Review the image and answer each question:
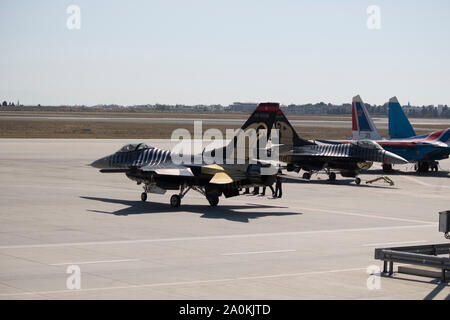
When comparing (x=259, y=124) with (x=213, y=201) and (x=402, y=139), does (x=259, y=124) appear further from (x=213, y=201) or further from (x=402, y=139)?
(x=402, y=139)

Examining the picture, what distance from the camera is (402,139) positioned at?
62.8m

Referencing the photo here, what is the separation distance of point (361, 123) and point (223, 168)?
32778 millimetres

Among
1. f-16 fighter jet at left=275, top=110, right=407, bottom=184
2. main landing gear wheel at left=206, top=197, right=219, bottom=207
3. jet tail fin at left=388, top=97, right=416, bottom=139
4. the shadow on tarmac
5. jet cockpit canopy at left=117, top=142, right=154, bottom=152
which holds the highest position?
jet tail fin at left=388, top=97, right=416, bottom=139

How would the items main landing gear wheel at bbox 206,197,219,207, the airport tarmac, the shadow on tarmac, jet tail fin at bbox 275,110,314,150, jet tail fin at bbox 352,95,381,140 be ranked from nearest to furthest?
1. the airport tarmac
2. the shadow on tarmac
3. main landing gear wheel at bbox 206,197,219,207
4. jet tail fin at bbox 275,110,314,150
5. jet tail fin at bbox 352,95,381,140

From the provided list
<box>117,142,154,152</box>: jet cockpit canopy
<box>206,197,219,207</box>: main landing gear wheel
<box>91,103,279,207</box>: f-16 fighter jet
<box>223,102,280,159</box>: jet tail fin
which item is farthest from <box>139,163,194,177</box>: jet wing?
<box>223,102,280,159</box>: jet tail fin

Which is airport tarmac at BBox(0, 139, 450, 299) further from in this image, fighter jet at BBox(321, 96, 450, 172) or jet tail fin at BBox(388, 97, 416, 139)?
jet tail fin at BBox(388, 97, 416, 139)

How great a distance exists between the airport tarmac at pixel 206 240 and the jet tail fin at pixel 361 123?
15772 mm

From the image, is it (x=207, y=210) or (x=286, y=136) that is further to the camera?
(x=286, y=136)

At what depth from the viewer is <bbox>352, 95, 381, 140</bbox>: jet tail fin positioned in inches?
2388

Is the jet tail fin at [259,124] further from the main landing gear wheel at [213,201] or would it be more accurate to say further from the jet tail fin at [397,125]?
the jet tail fin at [397,125]

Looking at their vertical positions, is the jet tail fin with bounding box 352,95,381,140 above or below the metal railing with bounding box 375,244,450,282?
above

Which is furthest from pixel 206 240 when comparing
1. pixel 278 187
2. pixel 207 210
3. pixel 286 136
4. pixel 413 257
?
pixel 286 136

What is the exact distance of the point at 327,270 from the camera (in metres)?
18.9

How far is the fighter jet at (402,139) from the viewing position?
2269 inches
